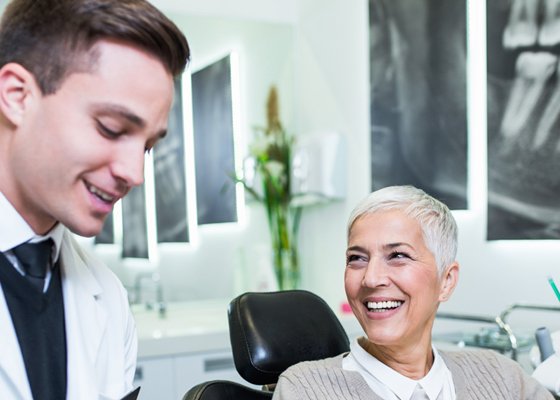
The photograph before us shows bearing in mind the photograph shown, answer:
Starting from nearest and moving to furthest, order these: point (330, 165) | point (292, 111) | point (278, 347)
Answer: point (278, 347), point (330, 165), point (292, 111)

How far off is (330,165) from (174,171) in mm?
835

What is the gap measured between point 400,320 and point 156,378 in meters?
1.33

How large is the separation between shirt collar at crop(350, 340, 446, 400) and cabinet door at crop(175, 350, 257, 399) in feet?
3.50

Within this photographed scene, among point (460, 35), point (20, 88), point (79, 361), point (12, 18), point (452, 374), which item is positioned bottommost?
point (452, 374)

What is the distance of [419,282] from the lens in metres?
1.59

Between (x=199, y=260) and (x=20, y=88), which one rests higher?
(x=20, y=88)

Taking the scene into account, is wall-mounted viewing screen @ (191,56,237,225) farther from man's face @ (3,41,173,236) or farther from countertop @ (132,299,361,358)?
man's face @ (3,41,173,236)

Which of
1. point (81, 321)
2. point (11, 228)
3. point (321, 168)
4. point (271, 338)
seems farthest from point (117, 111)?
point (321, 168)

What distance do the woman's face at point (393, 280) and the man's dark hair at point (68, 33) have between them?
0.81 m

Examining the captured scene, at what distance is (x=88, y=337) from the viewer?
122 centimetres

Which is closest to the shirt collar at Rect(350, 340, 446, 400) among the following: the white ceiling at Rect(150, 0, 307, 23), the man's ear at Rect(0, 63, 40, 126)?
the man's ear at Rect(0, 63, 40, 126)

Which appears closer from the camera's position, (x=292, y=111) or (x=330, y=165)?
(x=330, y=165)

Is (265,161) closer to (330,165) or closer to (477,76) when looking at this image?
(330,165)

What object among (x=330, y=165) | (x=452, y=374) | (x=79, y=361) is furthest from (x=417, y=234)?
(x=330, y=165)
